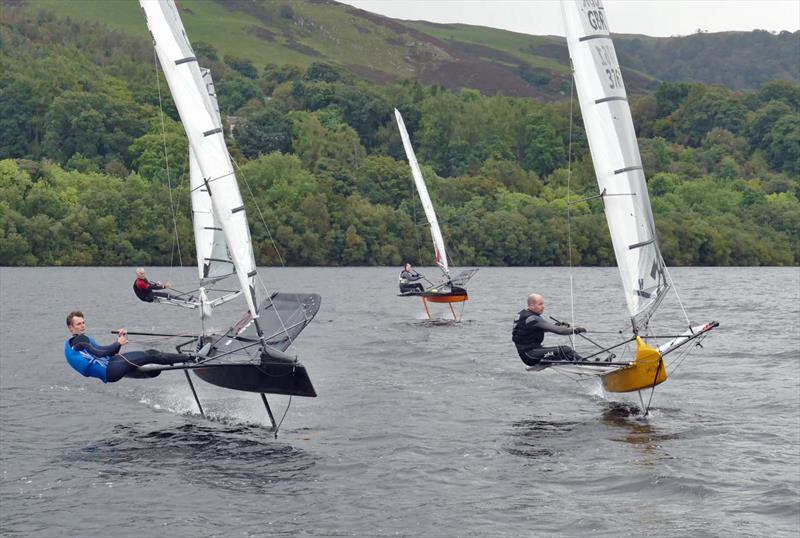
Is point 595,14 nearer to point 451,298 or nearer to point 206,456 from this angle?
point 206,456

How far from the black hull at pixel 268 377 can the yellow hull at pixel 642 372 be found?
7.22 meters

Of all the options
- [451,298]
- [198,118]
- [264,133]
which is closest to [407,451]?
[198,118]

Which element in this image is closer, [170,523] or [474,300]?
[170,523]

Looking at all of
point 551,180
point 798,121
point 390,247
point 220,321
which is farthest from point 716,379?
point 798,121

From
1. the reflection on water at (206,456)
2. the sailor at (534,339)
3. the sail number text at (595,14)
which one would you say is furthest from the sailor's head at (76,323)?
the sail number text at (595,14)

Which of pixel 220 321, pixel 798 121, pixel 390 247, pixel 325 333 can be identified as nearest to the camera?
pixel 325 333

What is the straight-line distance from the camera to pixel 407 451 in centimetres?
2314

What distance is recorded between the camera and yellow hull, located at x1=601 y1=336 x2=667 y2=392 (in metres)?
25.0

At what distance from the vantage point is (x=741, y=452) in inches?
923

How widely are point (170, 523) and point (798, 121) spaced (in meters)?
191

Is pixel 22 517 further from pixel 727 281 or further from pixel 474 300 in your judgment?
pixel 727 281

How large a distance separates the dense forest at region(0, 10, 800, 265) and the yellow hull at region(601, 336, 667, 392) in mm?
80926

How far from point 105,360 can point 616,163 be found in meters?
12.5

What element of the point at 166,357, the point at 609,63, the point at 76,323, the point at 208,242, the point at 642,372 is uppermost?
the point at 609,63
